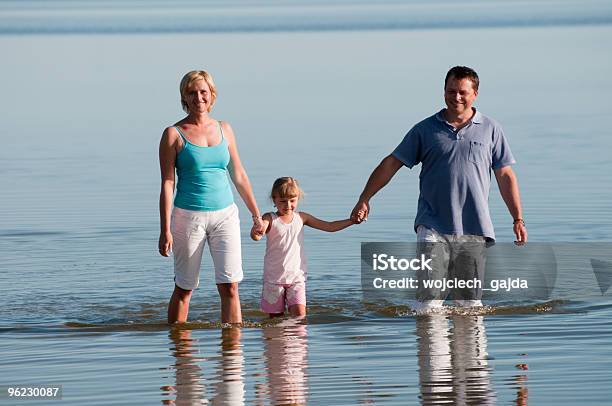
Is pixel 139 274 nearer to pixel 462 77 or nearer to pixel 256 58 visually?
pixel 462 77

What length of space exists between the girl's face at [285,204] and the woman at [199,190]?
1.01 feet

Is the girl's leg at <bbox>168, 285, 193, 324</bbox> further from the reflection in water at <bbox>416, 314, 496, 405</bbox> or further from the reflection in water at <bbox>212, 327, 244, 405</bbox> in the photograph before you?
the reflection in water at <bbox>416, 314, 496, 405</bbox>

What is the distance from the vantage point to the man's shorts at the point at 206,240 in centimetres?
904

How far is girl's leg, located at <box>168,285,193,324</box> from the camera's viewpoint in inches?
371

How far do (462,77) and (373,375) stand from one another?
2.10 m

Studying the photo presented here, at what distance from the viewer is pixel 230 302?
940 centimetres

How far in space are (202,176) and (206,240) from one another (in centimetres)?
47

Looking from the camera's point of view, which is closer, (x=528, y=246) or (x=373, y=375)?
(x=373, y=375)

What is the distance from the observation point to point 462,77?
8930 mm

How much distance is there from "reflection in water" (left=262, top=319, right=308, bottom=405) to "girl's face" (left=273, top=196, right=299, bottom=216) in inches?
28.7

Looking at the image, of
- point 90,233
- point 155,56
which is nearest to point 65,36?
point 155,56

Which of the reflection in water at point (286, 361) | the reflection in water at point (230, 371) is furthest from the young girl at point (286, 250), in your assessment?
the reflection in water at point (230, 371)

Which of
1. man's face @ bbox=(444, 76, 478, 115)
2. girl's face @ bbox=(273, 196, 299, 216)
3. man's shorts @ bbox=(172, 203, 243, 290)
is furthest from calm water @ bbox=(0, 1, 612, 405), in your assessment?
man's face @ bbox=(444, 76, 478, 115)

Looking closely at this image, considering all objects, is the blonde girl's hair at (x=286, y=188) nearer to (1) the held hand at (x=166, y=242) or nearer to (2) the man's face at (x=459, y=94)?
(1) the held hand at (x=166, y=242)
